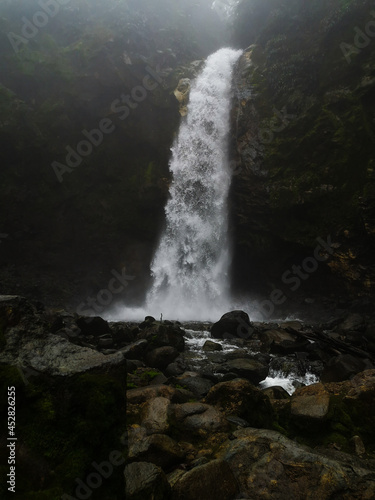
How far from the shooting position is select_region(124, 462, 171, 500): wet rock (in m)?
2.35

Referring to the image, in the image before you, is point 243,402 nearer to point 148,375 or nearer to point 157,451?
point 157,451

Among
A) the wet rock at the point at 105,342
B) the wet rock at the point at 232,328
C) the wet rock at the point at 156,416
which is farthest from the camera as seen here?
the wet rock at the point at 232,328

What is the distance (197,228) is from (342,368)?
1546cm

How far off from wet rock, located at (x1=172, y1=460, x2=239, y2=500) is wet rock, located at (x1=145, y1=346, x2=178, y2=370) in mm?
5730

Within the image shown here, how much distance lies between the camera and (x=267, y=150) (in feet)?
65.5

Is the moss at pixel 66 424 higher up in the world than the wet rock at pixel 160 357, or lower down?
lower down

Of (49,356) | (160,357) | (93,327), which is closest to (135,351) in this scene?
(160,357)

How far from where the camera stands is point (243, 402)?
4297mm

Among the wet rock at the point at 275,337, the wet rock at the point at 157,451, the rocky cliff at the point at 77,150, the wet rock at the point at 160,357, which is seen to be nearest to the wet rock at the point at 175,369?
the wet rock at the point at 160,357

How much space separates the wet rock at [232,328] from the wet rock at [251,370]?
528 centimetres

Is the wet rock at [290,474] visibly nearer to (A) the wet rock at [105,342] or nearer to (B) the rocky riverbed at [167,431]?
(B) the rocky riverbed at [167,431]

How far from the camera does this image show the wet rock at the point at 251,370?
7367mm

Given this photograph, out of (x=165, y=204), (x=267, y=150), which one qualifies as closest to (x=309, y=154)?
(x=267, y=150)

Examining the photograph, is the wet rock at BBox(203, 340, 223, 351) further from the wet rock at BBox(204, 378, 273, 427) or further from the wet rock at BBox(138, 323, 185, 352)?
the wet rock at BBox(204, 378, 273, 427)
